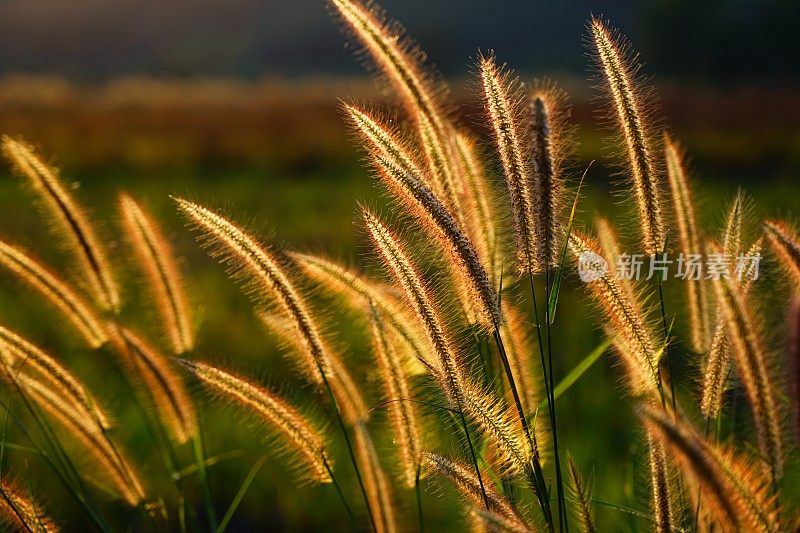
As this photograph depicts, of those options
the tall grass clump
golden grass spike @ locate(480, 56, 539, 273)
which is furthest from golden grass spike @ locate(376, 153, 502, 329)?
golden grass spike @ locate(480, 56, 539, 273)

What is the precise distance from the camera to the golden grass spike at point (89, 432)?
1.88 m

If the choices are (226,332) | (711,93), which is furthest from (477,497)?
(711,93)

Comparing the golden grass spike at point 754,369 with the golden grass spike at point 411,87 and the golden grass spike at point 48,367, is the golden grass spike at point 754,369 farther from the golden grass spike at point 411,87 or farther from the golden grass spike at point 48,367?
the golden grass spike at point 48,367

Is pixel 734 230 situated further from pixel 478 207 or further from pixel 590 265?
pixel 478 207

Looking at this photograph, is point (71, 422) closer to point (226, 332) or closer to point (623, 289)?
point (623, 289)

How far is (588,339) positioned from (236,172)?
33.4 ft

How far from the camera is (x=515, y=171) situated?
4.79 feet

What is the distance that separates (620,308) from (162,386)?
1117 millimetres

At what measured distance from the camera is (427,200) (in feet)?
4.26

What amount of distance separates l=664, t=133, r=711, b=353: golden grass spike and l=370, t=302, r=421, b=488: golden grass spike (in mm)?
614

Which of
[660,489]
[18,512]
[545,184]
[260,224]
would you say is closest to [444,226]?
[545,184]

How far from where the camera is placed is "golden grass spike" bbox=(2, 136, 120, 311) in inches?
74.2

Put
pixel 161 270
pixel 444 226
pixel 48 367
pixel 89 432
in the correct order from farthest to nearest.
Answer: pixel 161 270, pixel 89 432, pixel 48 367, pixel 444 226

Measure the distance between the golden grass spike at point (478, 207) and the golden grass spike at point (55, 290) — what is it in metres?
0.91
